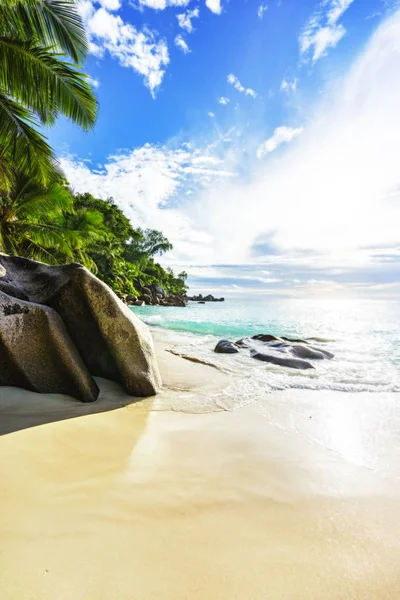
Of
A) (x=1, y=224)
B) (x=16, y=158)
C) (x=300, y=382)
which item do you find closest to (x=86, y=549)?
(x=300, y=382)

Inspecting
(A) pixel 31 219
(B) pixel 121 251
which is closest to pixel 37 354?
(A) pixel 31 219

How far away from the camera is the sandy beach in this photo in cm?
136

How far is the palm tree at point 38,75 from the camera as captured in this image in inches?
246

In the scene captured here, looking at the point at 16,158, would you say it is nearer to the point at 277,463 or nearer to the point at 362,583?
the point at 277,463

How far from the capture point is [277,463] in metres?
2.54

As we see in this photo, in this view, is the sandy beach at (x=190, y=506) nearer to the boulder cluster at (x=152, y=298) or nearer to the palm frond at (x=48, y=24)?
the palm frond at (x=48, y=24)

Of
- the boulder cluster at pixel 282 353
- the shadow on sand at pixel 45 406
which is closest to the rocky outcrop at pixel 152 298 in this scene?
the boulder cluster at pixel 282 353

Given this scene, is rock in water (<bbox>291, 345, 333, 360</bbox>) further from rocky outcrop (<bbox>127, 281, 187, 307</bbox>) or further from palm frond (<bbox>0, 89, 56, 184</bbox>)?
rocky outcrop (<bbox>127, 281, 187, 307</bbox>)

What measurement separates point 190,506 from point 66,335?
2877mm

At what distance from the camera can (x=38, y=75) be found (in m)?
6.50

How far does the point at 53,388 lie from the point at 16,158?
6.37 metres

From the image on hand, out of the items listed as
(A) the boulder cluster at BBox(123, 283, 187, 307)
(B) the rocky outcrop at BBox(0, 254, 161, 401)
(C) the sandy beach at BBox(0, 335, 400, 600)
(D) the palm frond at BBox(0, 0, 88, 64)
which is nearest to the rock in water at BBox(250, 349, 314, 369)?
(C) the sandy beach at BBox(0, 335, 400, 600)

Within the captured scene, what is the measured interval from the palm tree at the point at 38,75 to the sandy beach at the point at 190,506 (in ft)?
20.8

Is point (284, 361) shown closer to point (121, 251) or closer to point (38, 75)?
point (38, 75)
